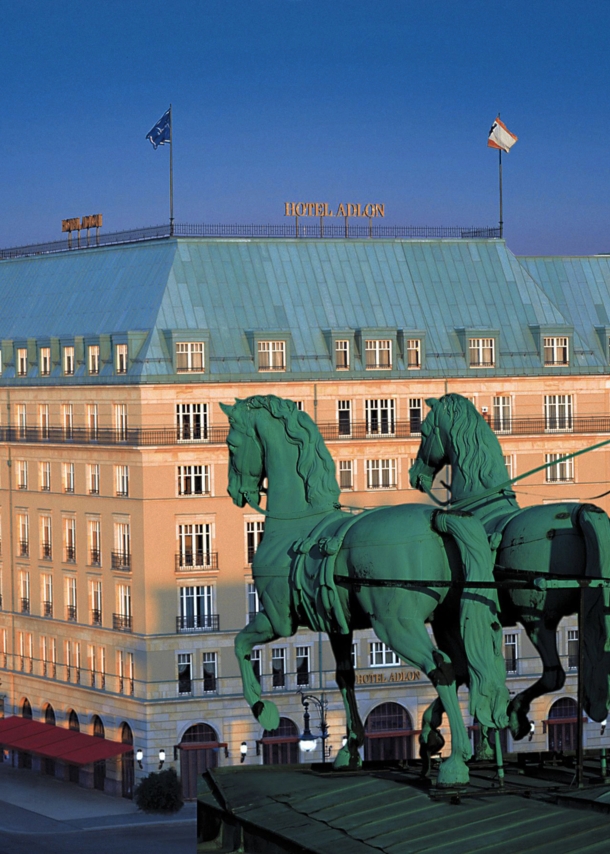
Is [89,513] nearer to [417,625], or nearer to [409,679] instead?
[409,679]

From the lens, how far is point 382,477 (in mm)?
116312

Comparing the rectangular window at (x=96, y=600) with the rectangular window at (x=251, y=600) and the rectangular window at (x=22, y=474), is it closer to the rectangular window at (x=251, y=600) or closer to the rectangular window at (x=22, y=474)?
the rectangular window at (x=251, y=600)

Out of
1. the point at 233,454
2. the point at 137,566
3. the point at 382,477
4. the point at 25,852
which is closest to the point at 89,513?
the point at 137,566

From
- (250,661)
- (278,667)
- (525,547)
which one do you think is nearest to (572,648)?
(278,667)

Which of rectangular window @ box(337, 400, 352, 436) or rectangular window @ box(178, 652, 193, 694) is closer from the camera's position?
rectangular window @ box(178, 652, 193, 694)

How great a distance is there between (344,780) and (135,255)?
7013 centimetres

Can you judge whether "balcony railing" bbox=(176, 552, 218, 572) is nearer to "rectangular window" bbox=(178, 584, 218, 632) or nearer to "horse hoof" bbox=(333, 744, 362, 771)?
"rectangular window" bbox=(178, 584, 218, 632)

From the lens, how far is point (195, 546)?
112 meters

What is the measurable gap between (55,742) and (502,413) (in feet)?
82.1

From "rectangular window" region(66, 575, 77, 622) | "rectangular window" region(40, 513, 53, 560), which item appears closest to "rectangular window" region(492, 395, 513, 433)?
"rectangular window" region(66, 575, 77, 622)

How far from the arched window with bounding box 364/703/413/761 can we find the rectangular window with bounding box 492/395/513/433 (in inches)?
Result: 543

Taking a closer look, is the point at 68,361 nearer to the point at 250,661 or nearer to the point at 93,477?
the point at 93,477

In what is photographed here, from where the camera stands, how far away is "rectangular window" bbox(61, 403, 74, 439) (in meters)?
117

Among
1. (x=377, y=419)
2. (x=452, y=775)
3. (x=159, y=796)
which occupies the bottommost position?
(x=159, y=796)
